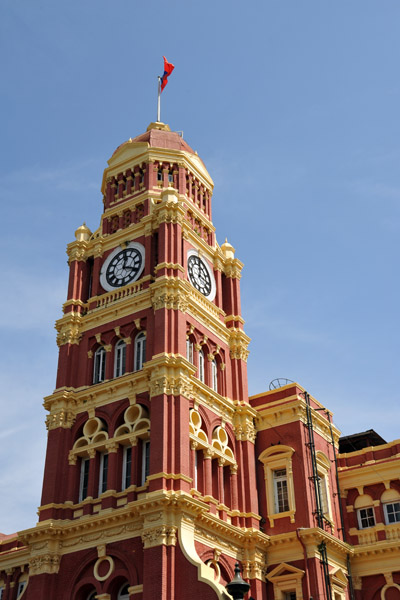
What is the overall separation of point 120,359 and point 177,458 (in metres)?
8.64

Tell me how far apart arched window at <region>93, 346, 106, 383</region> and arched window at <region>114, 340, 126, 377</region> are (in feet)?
3.02

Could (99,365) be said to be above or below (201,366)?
above

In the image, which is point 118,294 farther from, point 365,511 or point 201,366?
point 365,511

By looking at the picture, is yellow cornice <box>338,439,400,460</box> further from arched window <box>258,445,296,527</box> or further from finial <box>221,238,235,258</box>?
finial <box>221,238,235,258</box>

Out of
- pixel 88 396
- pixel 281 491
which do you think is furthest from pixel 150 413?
pixel 281 491

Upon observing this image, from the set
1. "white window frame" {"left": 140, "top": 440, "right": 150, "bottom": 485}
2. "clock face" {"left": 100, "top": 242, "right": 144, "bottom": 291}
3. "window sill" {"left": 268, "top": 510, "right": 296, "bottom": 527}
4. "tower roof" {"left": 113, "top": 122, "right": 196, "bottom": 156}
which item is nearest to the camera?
"white window frame" {"left": 140, "top": 440, "right": 150, "bottom": 485}

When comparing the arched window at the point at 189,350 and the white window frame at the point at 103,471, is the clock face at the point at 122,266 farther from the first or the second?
the white window frame at the point at 103,471

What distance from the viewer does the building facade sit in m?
36.0

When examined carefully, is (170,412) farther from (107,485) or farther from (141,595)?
(141,595)

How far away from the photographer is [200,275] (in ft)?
155

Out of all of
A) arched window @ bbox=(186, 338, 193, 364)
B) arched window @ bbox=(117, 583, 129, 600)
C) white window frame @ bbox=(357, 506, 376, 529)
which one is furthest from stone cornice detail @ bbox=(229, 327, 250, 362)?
arched window @ bbox=(117, 583, 129, 600)

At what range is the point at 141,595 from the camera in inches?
1335

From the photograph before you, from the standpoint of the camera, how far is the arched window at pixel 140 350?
137 feet

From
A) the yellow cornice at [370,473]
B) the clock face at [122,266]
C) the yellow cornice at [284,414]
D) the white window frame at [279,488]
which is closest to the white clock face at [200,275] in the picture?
the clock face at [122,266]
